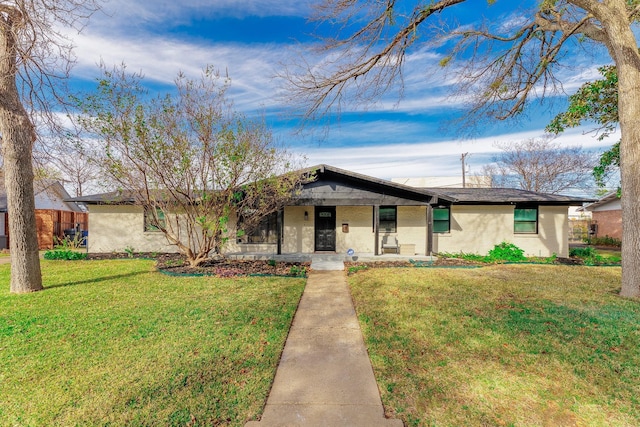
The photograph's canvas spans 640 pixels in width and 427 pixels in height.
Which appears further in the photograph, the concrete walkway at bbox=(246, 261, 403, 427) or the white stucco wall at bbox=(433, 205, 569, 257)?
the white stucco wall at bbox=(433, 205, 569, 257)

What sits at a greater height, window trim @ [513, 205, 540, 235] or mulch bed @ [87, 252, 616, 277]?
window trim @ [513, 205, 540, 235]

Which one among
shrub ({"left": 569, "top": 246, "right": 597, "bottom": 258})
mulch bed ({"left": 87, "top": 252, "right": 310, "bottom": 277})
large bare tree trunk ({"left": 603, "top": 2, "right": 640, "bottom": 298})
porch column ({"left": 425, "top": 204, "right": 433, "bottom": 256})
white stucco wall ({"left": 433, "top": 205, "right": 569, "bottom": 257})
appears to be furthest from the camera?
white stucco wall ({"left": 433, "top": 205, "right": 569, "bottom": 257})

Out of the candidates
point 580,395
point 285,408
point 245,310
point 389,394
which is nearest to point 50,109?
point 245,310

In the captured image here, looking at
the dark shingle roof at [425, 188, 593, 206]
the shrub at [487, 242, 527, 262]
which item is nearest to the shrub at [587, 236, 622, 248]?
the dark shingle roof at [425, 188, 593, 206]

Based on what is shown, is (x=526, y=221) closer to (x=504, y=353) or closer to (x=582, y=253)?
(x=582, y=253)

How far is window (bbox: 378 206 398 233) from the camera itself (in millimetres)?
12914

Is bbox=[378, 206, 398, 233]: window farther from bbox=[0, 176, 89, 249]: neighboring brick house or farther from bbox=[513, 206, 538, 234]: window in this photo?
bbox=[0, 176, 89, 249]: neighboring brick house

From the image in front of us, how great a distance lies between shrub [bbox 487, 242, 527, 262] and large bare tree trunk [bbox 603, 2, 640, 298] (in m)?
5.02

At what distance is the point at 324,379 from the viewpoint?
318 cm

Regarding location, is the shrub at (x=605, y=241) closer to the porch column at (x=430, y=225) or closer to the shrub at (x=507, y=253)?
the shrub at (x=507, y=253)

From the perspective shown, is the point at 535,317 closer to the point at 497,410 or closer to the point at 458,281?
the point at 458,281

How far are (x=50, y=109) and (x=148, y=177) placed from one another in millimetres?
2472

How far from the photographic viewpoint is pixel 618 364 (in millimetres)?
3443

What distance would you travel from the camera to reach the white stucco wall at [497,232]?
12656 mm
